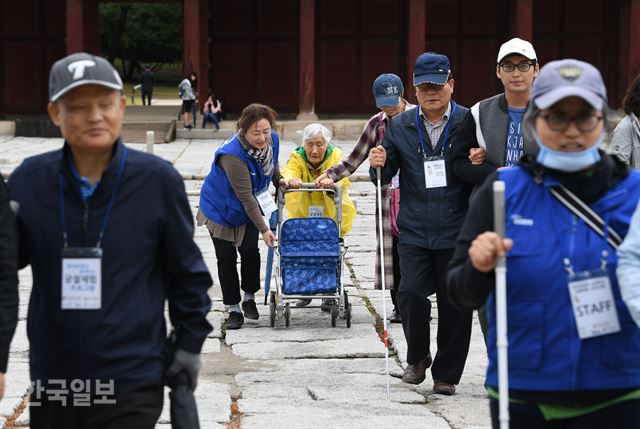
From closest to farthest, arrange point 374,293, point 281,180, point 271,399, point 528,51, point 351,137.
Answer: point 528,51 → point 271,399 → point 281,180 → point 374,293 → point 351,137

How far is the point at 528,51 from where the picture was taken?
19.5ft

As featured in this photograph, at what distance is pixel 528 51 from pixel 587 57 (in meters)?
24.1

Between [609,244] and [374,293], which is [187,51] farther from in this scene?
[609,244]

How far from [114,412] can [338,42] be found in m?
26.0

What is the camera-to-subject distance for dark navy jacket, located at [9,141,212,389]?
11.1 ft

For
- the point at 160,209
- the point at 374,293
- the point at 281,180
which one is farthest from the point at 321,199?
the point at 160,209

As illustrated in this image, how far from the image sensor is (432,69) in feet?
21.2

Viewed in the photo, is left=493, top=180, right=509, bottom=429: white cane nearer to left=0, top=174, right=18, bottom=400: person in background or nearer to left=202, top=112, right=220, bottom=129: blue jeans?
left=0, top=174, right=18, bottom=400: person in background

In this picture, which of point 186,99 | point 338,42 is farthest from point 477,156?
point 338,42

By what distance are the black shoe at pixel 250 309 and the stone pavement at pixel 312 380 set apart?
0.16 ft

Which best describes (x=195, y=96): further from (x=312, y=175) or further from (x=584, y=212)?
(x=584, y=212)

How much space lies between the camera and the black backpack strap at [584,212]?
10.7ft


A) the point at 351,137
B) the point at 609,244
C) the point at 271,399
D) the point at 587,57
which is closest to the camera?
the point at 609,244

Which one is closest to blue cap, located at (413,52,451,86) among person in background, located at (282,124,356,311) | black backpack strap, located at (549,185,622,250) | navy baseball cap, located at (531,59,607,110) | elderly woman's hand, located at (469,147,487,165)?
elderly woman's hand, located at (469,147,487,165)
